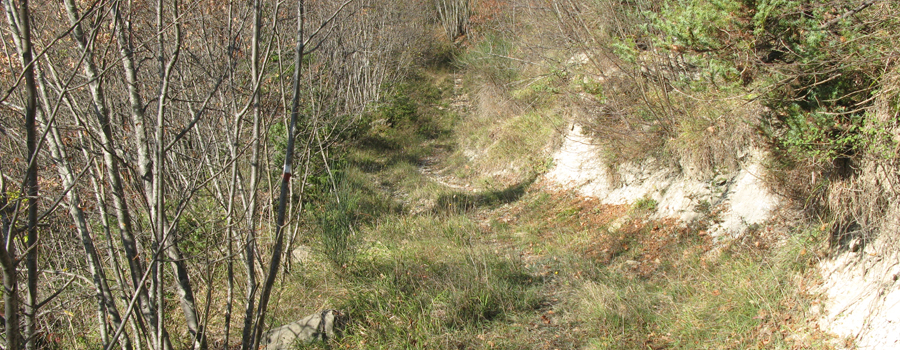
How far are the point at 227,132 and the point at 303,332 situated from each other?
169 centimetres

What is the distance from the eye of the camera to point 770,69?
3.65 meters

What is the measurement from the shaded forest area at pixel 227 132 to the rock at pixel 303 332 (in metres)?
0.36

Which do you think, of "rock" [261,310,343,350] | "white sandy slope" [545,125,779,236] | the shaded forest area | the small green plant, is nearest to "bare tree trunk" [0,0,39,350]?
the shaded forest area

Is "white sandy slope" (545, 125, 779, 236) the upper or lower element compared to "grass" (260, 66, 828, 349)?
upper

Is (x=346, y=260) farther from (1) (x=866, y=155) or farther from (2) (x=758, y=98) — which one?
(1) (x=866, y=155)

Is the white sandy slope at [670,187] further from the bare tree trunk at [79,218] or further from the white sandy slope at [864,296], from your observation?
the bare tree trunk at [79,218]

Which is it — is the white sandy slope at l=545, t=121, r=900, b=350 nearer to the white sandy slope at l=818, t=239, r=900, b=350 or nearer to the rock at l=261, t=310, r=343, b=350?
the white sandy slope at l=818, t=239, r=900, b=350

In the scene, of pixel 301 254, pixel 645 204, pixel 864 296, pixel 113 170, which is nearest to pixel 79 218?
pixel 113 170

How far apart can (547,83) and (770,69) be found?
4.92m

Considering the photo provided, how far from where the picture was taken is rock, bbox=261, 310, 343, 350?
13.3 ft

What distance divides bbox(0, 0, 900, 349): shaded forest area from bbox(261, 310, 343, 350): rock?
356 millimetres

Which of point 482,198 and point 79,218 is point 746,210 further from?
point 79,218

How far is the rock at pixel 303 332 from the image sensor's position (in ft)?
13.3

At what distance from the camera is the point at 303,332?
415 centimetres
